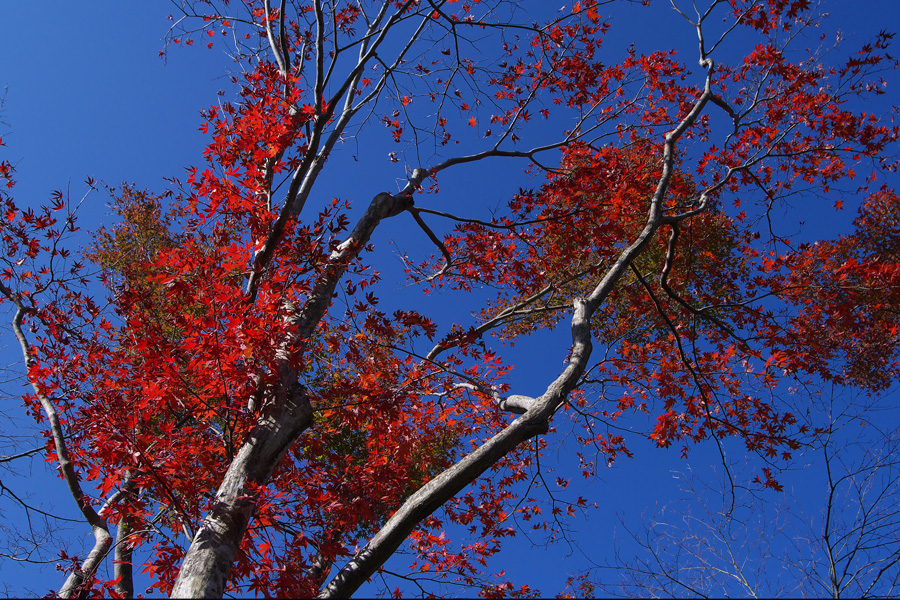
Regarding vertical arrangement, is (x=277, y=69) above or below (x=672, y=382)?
above

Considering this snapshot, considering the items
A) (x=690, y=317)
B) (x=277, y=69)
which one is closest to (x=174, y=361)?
(x=277, y=69)

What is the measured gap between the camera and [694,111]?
20.5ft

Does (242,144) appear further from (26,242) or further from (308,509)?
(26,242)

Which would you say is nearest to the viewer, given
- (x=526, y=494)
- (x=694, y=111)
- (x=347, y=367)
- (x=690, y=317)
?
(x=526, y=494)

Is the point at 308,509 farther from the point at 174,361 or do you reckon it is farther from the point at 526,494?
the point at 526,494

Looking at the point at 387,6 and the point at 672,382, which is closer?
the point at 387,6

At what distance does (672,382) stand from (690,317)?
185cm

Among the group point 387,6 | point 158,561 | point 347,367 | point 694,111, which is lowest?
point 158,561

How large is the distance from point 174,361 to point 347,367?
4.22m

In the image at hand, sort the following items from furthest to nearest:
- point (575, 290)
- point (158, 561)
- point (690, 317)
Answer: point (575, 290), point (690, 317), point (158, 561)

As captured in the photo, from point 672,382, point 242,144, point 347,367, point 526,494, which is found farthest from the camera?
point 347,367

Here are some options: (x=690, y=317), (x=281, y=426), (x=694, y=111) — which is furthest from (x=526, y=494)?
(x=694, y=111)

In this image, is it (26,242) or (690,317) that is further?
(690,317)

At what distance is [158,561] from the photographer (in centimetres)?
357
